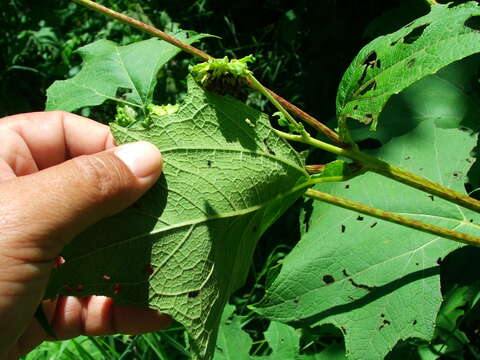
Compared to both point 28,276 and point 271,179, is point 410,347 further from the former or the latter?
point 28,276

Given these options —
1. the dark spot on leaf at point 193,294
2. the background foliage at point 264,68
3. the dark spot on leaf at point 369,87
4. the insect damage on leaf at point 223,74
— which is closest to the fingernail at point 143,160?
the insect damage on leaf at point 223,74

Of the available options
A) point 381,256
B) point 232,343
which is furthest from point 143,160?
point 232,343

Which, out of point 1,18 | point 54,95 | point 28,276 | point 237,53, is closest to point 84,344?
point 54,95

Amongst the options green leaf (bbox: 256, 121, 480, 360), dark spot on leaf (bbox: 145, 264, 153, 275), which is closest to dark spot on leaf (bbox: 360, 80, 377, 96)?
green leaf (bbox: 256, 121, 480, 360)

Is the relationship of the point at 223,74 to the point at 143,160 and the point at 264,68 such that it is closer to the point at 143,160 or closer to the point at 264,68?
the point at 143,160

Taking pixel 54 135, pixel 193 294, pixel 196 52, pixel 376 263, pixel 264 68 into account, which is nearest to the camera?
pixel 193 294

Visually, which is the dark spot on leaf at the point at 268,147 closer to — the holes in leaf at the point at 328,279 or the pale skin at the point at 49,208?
the pale skin at the point at 49,208

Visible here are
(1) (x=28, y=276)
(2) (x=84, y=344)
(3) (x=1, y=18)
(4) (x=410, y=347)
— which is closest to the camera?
(1) (x=28, y=276)
